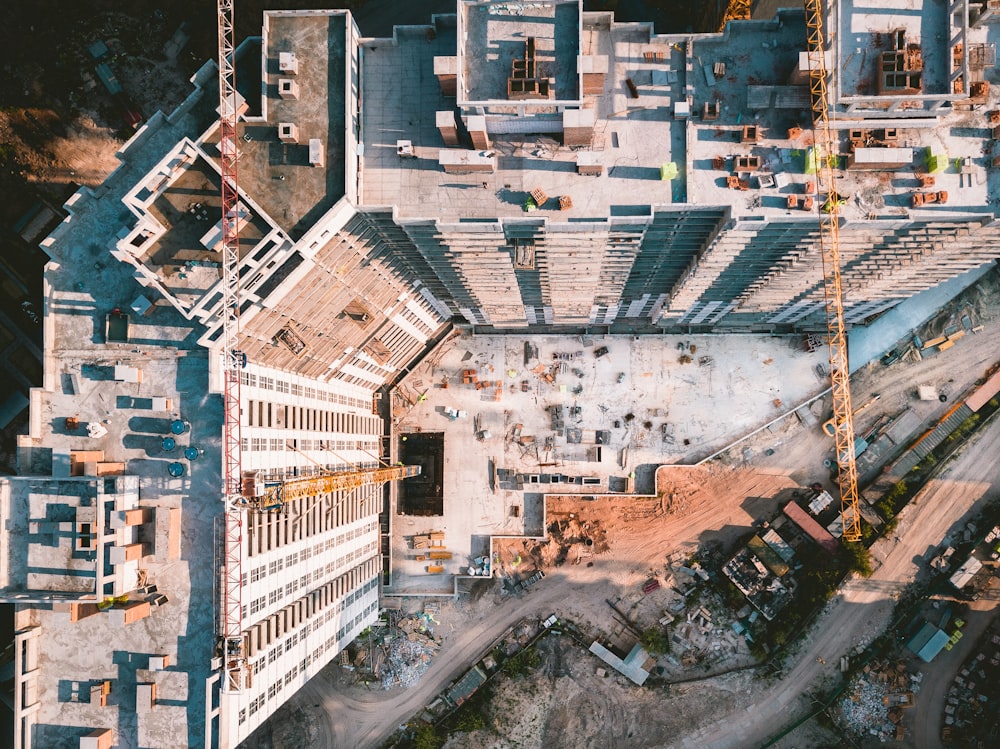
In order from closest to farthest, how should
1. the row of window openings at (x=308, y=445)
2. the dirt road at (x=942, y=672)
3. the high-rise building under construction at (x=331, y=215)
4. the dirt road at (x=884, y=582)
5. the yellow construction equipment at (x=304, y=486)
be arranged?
the high-rise building under construction at (x=331, y=215), the yellow construction equipment at (x=304, y=486), the row of window openings at (x=308, y=445), the dirt road at (x=942, y=672), the dirt road at (x=884, y=582)

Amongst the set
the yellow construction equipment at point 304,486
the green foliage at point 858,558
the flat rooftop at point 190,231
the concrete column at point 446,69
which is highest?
the concrete column at point 446,69

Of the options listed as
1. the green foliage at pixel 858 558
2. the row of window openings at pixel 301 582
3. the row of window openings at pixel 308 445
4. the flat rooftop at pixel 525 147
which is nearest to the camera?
the flat rooftop at pixel 525 147

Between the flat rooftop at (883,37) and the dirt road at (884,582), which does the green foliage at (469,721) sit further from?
the flat rooftop at (883,37)

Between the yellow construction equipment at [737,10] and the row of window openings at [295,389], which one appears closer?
the row of window openings at [295,389]

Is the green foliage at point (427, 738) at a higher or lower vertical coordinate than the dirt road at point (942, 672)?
lower

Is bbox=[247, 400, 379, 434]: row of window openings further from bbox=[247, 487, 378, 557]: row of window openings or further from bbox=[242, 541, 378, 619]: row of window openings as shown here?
bbox=[242, 541, 378, 619]: row of window openings

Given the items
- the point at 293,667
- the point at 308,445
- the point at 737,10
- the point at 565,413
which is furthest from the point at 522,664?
the point at 737,10

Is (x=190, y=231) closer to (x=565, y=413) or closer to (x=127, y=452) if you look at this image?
(x=127, y=452)

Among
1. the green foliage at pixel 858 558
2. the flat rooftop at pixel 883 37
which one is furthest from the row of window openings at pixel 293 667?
the flat rooftop at pixel 883 37
